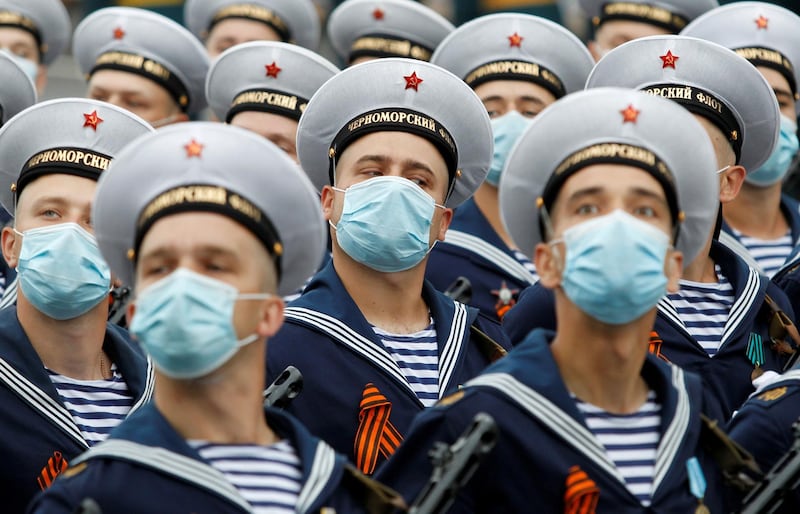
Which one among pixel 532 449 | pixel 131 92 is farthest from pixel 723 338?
pixel 131 92

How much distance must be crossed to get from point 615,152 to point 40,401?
7.64 feet

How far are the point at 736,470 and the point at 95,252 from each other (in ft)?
8.28

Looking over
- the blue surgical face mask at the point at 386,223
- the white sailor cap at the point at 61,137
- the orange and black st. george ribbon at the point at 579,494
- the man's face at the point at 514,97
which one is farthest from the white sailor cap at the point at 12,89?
the orange and black st. george ribbon at the point at 579,494

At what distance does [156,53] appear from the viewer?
392 inches

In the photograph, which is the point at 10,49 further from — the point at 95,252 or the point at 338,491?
the point at 338,491

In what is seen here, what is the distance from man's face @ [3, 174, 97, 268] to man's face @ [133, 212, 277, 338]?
1466 mm

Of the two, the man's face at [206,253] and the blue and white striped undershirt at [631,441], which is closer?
the man's face at [206,253]

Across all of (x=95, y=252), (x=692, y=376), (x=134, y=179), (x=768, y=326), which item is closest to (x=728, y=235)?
(x=768, y=326)

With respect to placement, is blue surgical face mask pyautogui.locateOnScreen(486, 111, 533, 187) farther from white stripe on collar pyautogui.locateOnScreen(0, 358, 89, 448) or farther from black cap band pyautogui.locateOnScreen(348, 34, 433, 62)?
white stripe on collar pyautogui.locateOnScreen(0, 358, 89, 448)

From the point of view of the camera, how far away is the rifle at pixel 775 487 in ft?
18.7

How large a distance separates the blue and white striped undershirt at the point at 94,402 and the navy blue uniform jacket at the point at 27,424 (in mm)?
59

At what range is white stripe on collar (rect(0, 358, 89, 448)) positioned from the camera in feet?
21.2

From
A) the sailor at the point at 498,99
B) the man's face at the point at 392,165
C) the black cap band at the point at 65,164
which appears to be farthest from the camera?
the sailor at the point at 498,99

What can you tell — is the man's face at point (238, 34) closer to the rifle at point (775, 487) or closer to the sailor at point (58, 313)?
the sailor at point (58, 313)
